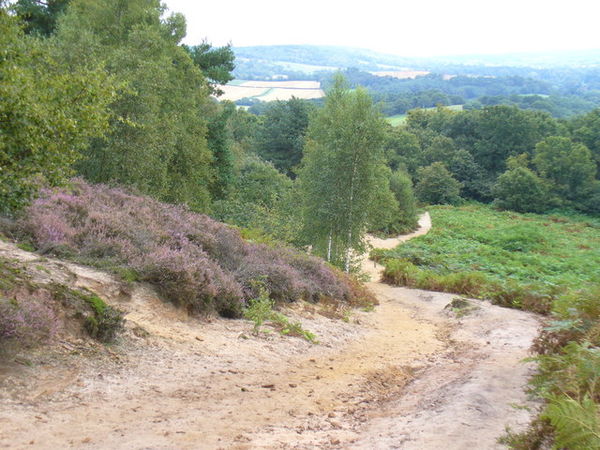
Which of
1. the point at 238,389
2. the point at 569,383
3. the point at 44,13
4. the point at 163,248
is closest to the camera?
the point at 569,383

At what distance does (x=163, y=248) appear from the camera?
9.38m

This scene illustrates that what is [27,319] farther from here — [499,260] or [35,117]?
[499,260]

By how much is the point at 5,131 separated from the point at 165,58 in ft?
47.9

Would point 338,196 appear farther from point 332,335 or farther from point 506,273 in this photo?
point 332,335

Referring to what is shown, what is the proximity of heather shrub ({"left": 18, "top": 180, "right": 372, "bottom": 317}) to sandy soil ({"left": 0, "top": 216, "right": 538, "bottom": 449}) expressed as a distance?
43 centimetres

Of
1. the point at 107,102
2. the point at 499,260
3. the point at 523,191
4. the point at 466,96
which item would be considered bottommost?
the point at 523,191

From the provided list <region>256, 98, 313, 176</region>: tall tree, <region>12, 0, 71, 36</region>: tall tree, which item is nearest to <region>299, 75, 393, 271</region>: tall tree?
<region>12, 0, 71, 36</region>: tall tree

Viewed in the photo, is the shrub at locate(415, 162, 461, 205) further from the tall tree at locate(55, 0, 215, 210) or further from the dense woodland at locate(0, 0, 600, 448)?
the tall tree at locate(55, 0, 215, 210)

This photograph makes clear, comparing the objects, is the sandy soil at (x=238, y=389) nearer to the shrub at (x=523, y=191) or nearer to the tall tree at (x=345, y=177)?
the tall tree at (x=345, y=177)

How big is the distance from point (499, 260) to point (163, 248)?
2247 centimetres

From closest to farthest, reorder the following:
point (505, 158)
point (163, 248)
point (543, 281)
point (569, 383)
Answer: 1. point (569, 383)
2. point (163, 248)
3. point (543, 281)
4. point (505, 158)

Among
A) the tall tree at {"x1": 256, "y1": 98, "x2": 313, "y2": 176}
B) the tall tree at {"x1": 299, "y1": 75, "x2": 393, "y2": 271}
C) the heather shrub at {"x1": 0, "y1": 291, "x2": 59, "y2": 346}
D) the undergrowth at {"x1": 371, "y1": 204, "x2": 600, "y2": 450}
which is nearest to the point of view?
the undergrowth at {"x1": 371, "y1": 204, "x2": 600, "y2": 450}

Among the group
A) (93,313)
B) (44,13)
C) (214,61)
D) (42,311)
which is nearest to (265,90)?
(214,61)

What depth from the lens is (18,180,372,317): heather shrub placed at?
28.9ft
